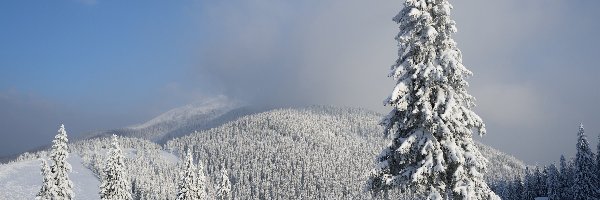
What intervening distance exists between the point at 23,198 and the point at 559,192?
179821 millimetres

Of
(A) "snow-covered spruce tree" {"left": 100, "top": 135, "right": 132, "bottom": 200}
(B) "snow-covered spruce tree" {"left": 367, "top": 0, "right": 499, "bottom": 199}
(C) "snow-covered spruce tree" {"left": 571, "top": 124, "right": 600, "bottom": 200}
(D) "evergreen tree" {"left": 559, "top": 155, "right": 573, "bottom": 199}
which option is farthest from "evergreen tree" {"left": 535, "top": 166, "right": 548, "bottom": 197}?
(B) "snow-covered spruce tree" {"left": 367, "top": 0, "right": 499, "bottom": 199}

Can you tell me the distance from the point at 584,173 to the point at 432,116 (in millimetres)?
64496

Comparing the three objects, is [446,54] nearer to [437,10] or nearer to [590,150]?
[437,10]

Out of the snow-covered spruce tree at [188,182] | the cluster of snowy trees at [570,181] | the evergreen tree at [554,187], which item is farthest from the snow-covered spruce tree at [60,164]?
the evergreen tree at [554,187]

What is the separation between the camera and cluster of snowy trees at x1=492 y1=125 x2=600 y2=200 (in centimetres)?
6838

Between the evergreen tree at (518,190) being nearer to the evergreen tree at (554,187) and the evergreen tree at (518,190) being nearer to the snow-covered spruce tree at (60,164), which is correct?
the evergreen tree at (554,187)

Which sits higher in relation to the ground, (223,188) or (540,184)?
(540,184)

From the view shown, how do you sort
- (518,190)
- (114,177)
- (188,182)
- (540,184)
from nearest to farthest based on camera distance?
(114,177) → (188,182) → (540,184) → (518,190)

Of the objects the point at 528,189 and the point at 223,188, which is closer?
the point at 223,188

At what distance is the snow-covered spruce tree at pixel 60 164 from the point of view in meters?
38.5

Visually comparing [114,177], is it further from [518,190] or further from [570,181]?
[518,190]

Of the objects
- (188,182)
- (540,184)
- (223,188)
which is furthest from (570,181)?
(188,182)

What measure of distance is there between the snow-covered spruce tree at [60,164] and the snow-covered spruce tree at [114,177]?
5.29 metres

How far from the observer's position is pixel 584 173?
2734 inches
